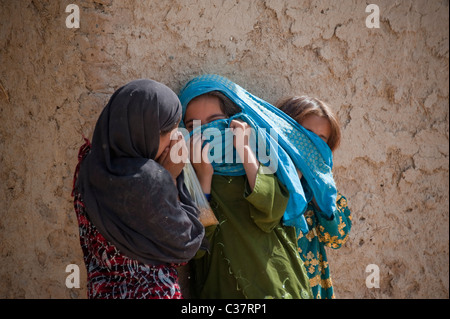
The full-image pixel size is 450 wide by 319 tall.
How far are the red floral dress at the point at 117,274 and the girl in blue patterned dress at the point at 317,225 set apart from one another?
2.61 ft

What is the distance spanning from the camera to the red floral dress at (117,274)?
5.94ft

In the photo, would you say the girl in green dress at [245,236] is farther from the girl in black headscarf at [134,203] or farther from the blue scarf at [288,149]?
the girl in black headscarf at [134,203]

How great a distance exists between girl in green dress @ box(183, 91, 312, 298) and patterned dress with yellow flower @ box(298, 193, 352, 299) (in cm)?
23

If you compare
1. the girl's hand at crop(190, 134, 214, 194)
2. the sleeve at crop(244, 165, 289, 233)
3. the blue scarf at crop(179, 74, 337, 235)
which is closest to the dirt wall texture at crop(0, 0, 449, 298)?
the blue scarf at crop(179, 74, 337, 235)

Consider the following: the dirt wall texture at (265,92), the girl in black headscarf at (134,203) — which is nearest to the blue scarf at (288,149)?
the dirt wall texture at (265,92)

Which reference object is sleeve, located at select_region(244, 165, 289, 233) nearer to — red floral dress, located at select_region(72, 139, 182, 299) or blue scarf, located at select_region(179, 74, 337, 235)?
blue scarf, located at select_region(179, 74, 337, 235)

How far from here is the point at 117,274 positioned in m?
1.82

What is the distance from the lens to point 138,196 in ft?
5.57

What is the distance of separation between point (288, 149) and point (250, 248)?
0.48 meters

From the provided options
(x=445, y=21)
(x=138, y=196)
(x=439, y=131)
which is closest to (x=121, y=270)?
(x=138, y=196)

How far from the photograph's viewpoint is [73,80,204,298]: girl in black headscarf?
171cm

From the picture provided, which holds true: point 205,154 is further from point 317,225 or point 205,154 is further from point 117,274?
point 317,225

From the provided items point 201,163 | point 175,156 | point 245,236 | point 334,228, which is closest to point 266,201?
point 245,236
